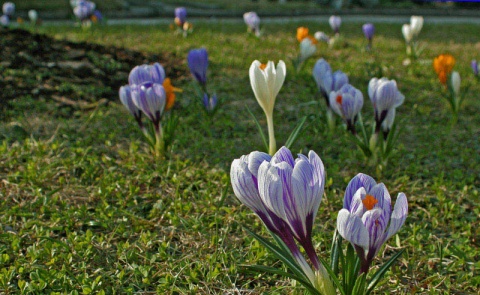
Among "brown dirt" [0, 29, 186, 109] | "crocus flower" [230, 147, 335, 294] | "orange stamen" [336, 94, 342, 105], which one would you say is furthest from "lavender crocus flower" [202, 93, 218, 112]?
"crocus flower" [230, 147, 335, 294]

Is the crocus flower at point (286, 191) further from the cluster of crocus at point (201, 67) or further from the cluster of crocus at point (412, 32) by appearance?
the cluster of crocus at point (412, 32)

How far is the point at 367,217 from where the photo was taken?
1200mm

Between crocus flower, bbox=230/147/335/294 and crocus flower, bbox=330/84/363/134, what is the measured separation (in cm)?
116

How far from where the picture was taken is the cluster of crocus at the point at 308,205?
1.18m

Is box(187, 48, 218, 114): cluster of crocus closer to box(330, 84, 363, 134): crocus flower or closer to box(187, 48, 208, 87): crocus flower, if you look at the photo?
box(187, 48, 208, 87): crocus flower

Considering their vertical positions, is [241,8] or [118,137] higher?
[241,8]

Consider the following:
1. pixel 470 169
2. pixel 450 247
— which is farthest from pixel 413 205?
pixel 470 169

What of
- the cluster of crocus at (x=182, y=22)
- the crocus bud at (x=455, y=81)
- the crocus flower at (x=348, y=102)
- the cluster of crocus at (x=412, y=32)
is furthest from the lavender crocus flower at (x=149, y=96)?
the cluster of crocus at (x=182, y=22)

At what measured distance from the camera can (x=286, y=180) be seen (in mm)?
1184

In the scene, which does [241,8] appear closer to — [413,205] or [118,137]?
[118,137]

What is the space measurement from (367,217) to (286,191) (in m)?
0.21

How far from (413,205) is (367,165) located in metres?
0.36

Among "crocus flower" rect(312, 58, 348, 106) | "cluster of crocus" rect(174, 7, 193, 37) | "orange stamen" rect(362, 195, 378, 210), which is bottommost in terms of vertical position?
"orange stamen" rect(362, 195, 378, 210)

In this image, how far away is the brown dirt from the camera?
3.58m
